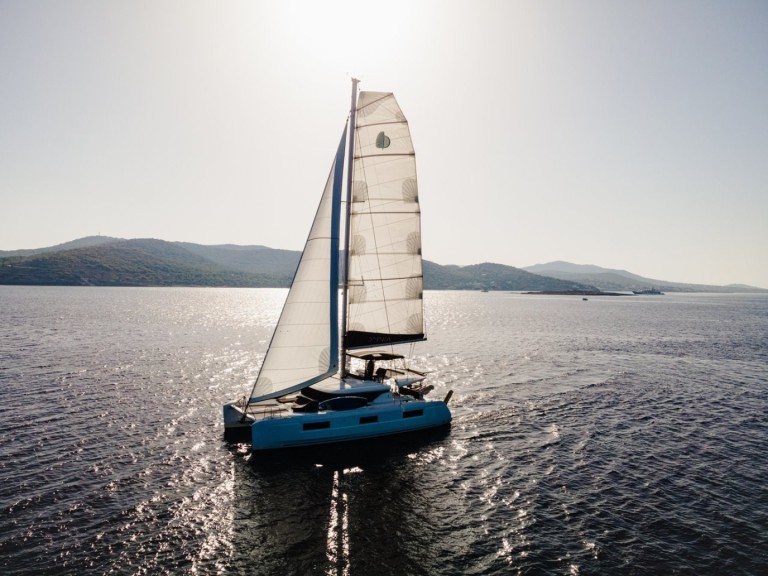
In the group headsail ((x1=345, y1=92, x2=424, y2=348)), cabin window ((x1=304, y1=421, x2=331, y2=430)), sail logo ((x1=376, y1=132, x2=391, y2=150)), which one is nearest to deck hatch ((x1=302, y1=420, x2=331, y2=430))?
cabin window ((x1=304, y1=421, x2=331, y2=430))

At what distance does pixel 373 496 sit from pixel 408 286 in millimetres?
12793

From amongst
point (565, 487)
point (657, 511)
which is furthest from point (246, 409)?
point (657, 511)

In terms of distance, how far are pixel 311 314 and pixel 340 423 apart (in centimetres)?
659

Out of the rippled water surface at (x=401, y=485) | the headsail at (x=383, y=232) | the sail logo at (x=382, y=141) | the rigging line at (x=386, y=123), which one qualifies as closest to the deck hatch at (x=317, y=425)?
the rippled water surface at (x=401, y=485)

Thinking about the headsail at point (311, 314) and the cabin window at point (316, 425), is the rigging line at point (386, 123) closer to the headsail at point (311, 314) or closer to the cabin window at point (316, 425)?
the headsail at point (311, 314)

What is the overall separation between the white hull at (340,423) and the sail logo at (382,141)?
1568cm

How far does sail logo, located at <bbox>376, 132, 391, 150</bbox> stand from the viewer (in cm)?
2556

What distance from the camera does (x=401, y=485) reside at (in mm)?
20562

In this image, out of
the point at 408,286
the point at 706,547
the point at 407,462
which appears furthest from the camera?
the point at 408,286

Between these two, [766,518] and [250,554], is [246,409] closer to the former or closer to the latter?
[250,554]

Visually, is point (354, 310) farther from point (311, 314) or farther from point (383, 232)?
point (383, 232)

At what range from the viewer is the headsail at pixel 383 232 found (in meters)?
25.5

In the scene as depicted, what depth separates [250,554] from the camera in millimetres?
14945

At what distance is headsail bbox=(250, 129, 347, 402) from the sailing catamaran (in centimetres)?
6
